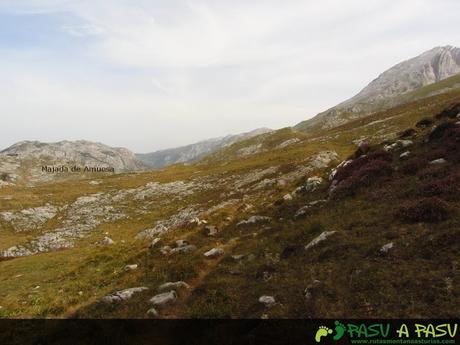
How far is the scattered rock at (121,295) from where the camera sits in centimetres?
2036

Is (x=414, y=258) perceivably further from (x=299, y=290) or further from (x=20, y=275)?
(x=20, y=275)

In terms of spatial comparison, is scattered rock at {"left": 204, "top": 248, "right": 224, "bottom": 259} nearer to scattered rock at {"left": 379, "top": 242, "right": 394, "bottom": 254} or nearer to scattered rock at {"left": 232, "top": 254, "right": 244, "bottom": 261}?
scattered rock at {"left": 232, "top": 254, "right": 244, "bottom": 261}

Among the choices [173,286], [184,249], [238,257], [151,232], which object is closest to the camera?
[173,286]

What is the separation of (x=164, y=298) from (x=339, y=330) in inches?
379

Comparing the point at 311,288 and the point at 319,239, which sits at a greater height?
the point at 319,239

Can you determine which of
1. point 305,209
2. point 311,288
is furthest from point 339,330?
point 305,209

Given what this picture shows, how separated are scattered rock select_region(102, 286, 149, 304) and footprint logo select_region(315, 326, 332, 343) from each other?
465 inches

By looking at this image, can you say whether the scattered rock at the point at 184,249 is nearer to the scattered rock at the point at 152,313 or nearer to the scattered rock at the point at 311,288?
the scattered rock at the point at 152,313

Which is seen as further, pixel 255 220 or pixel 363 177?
pixel 255 220

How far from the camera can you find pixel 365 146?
37.3 meters

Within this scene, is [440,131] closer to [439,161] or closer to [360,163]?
[360,163]

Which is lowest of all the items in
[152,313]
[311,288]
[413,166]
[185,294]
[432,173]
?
[185,294]

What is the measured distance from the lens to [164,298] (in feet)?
62.5

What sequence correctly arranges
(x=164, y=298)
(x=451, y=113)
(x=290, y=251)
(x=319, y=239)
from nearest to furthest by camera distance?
(x=164, y=298)
(x=319, y=239)
(x=290, y=251)
(x=451, y=113)
